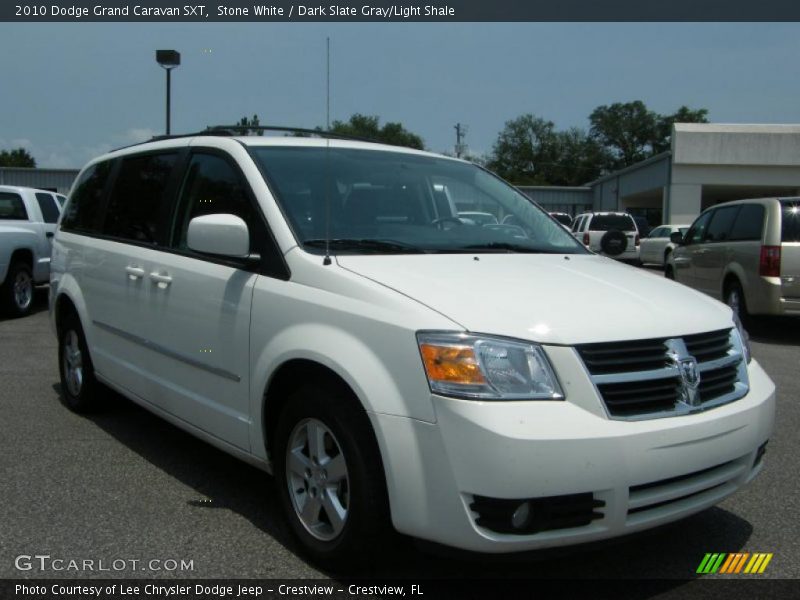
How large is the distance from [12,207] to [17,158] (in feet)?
330

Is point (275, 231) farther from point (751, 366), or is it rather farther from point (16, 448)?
point (16, 448)

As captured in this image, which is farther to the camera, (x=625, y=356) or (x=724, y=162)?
(x=724, y=162)

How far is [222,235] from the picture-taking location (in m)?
3.44

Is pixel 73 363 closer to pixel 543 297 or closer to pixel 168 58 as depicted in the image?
pixel 543 297

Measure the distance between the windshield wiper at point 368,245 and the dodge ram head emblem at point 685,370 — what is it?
1187 mm

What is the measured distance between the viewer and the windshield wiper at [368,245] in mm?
3455

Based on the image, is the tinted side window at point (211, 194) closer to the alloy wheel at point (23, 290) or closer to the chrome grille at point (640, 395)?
the chrome grille at point (640, 395)

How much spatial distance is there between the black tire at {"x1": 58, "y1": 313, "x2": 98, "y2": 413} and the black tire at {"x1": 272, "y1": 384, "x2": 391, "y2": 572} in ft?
8.44

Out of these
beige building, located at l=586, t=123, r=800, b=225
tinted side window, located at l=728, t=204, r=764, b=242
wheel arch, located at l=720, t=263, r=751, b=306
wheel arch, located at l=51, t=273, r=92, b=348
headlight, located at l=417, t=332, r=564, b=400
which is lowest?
wheel arch, located at l=720, t=263, r=751, b=306

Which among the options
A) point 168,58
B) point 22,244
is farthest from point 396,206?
point 168,58

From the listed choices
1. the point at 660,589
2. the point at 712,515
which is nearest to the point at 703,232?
the point at 712,515

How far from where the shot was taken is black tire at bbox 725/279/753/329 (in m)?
10.1

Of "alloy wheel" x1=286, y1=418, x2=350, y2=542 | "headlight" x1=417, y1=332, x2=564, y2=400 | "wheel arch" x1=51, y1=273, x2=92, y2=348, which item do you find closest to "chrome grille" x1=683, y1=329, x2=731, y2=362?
"headlight" x1=417, y1=332, x2=564, y2=400

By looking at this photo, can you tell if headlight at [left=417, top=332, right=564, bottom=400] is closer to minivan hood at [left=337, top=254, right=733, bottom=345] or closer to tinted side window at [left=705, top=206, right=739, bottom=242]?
minivan hood at [left=337, top=254, right=733, bottom=345]
